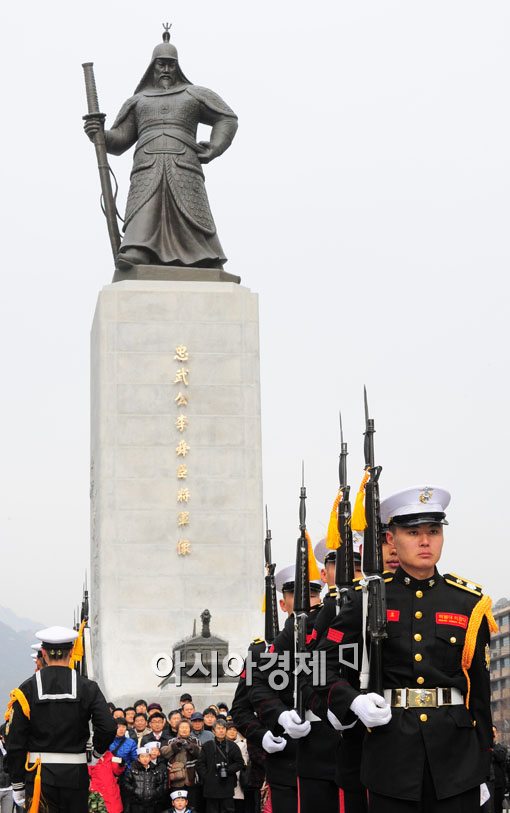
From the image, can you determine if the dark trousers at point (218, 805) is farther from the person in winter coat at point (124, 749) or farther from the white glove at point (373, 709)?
the white glove at point (373, 709)

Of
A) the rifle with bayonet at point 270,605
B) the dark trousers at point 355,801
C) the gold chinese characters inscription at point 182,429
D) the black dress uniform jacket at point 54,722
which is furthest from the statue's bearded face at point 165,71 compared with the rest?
the dark trousers at point 355,801

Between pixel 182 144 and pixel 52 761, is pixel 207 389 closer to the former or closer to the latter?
pixel 182 144

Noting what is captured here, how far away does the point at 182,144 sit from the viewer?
2272cm

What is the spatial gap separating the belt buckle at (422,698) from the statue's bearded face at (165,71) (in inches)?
734

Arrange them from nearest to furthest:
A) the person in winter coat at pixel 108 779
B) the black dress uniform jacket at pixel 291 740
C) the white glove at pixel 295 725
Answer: the white glove at pixel 295 725 → the black dress uniform jacket at pixel 291 740 → the person in winter coat at pixel 108 779

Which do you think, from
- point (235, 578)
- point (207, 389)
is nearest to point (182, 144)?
point (207, 389)

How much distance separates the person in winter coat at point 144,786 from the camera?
12320 mm

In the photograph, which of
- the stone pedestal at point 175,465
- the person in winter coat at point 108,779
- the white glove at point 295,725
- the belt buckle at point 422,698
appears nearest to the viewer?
the belt buckle at point 422,698

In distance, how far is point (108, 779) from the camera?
41.0ft

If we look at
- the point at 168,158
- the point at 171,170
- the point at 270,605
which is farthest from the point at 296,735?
the point at 168,158

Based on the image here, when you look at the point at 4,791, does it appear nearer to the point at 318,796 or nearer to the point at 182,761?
the point at 182,761

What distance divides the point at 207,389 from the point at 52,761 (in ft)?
43.6

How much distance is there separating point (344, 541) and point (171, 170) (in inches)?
626

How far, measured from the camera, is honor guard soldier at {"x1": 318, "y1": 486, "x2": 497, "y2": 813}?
5.55 metres
